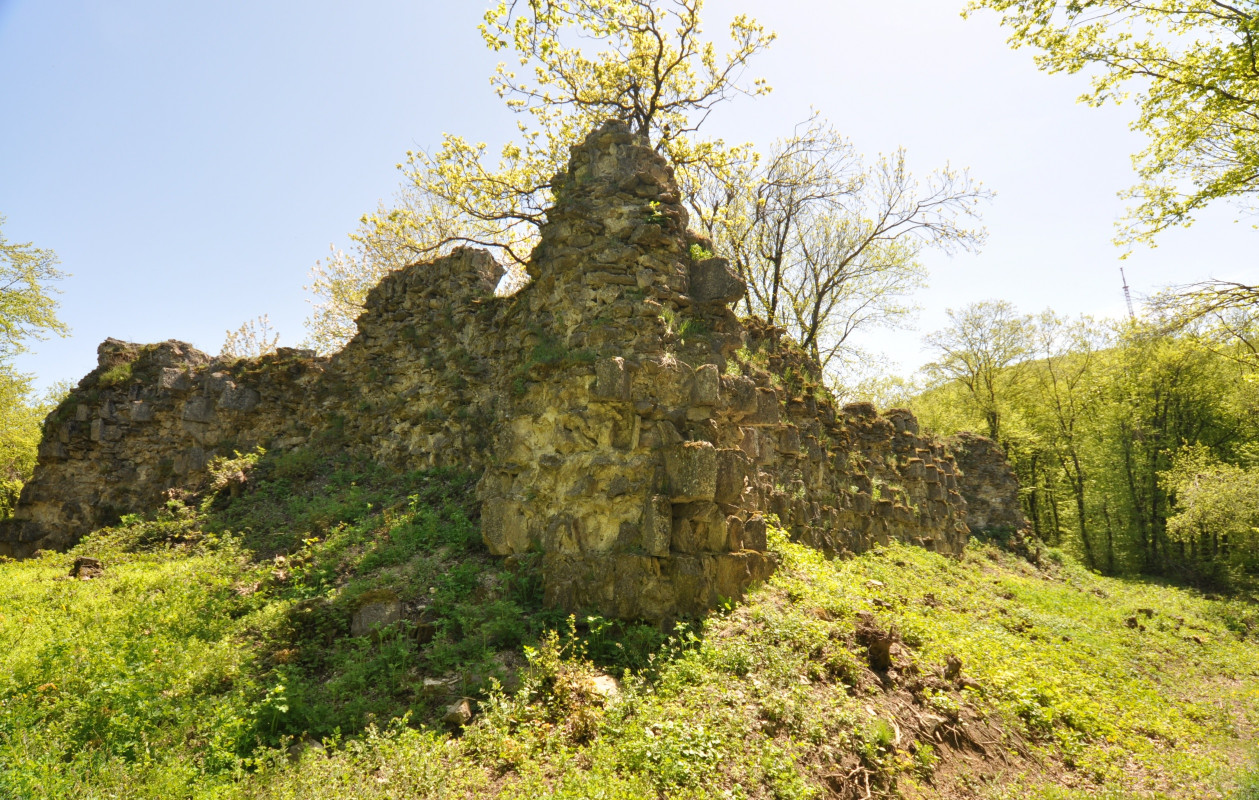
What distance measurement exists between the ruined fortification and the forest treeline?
13.0 m

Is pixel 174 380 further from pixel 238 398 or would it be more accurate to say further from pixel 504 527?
pixel 504 527

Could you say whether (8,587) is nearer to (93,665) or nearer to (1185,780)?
(93,665)

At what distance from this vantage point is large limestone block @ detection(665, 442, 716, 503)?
6.55 meters

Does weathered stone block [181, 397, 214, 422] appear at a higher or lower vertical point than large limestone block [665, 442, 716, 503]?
higher

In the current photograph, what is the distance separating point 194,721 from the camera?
14.9 ft

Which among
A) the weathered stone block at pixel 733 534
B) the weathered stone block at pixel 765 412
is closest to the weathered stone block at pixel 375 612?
the weathered stone block at pixel 733 534

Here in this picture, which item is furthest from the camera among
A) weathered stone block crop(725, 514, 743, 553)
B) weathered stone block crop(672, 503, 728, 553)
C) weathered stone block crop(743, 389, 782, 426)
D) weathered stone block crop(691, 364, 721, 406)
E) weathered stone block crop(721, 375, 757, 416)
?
weathered stone block crop(743, 389, 782, 426)

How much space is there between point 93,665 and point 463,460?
5.68 meters

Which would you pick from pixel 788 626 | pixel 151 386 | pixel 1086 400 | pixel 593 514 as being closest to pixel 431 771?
pixel 593 514

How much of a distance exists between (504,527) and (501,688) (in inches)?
96.6

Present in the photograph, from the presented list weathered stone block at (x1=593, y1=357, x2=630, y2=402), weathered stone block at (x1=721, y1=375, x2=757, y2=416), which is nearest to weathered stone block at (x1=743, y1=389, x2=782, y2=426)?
weathered stone block at (x1=721, y1=375, x2=757, y2=416)

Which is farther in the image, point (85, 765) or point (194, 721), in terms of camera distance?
point (194, 721)

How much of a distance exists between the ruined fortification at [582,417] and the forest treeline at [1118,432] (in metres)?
13.0

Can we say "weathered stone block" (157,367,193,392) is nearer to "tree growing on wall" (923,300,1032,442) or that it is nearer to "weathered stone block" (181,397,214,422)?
"weathered stone block" (181,397,214,422)
